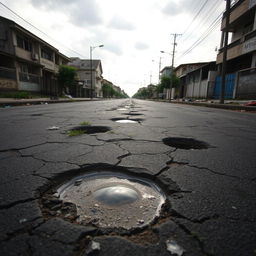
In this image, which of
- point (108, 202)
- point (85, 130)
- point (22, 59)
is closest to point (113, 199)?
point (108, 202)

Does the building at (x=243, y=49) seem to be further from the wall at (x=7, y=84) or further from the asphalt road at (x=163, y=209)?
the wall at (x=7, y=84)

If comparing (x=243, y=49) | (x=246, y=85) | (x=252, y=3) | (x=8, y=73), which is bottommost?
(x=246, y=85)

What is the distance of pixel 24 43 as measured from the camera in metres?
20.8

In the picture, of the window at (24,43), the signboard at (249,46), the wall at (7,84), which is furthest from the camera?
the window at (24,43)

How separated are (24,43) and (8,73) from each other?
6.20 m

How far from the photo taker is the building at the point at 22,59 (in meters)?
17.5

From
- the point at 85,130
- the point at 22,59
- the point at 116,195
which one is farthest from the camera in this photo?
the point at 22,59

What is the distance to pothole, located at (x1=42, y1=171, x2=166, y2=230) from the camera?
933mm

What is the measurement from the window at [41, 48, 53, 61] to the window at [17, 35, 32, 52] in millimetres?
2645

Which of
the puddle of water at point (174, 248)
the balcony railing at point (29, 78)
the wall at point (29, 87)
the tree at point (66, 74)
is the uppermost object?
the tree at point (66, 74)

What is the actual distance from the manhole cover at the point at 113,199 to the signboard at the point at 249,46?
58.6 ft

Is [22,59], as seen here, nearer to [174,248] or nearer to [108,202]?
[108,202]

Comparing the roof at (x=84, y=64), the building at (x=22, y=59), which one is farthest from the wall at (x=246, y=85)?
the roof at (x=84, y=64)

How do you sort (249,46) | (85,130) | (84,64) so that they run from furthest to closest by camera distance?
(84,64), (249,46), (85,130)
